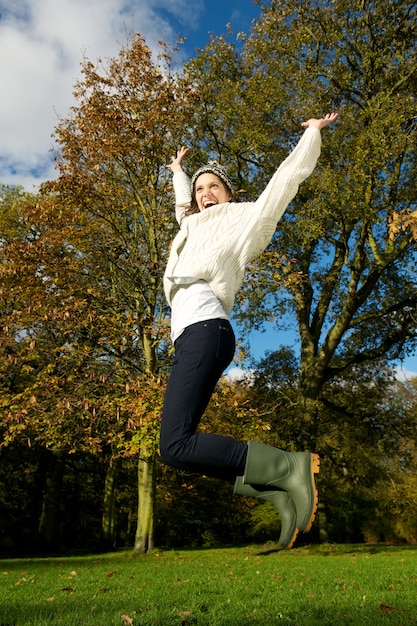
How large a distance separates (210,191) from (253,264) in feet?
29.5

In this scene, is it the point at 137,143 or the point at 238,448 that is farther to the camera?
the point at 137,143

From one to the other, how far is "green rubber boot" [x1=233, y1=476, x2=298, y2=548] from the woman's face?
163cm

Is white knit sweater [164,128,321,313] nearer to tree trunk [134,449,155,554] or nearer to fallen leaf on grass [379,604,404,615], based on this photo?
fallen leaf on grass [379,604,404,615]

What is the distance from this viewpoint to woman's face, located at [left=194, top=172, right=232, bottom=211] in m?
3.19

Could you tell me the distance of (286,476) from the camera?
249 cm

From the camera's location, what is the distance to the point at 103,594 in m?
5.92

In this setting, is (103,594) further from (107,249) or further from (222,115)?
(222,115)

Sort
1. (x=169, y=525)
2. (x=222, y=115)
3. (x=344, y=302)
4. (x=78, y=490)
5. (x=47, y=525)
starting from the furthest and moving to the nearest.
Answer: (x=78, y=490) → (x=169, y=525) → (x=47, y=525) → (x=344, y=302) → (x=222, y=115)

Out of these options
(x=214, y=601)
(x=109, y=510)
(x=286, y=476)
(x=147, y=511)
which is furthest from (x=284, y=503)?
(x=109, y=510)

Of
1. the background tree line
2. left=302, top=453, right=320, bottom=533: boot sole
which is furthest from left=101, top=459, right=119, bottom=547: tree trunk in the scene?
A: left=302, top=453, right=320, bottom=533: boot sole

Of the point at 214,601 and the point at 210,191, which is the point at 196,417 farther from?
the point at 214,601

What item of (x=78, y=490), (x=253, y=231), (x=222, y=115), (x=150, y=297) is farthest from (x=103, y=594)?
(x=78, y=490)

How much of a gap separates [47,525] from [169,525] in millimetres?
7108

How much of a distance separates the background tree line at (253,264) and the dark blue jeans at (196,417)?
826 cm
